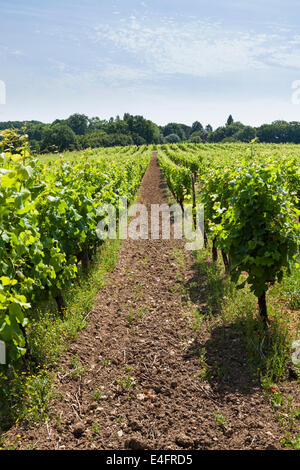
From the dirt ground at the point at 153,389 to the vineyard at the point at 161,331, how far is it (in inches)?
0.5

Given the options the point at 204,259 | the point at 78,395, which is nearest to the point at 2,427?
the point at 78,395

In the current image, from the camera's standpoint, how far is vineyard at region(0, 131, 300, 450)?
9.29 feet

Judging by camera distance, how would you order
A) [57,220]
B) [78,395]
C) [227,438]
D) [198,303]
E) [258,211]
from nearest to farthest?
1. [227,438]
2. [78,395]
3. [258,211]
4. [57,220]
5. [198,303]

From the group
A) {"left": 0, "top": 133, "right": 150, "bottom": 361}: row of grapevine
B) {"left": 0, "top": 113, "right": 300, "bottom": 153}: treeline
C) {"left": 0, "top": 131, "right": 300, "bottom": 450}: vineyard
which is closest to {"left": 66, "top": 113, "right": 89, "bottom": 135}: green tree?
{"left": 0, "top": 113, "right": 300, "bottom": 153}: treeline

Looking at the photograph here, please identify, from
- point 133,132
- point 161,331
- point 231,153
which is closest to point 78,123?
point 133,132

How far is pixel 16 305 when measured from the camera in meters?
2.55

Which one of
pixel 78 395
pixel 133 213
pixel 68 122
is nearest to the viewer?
pixel 78 395

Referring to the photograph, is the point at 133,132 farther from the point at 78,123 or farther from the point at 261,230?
the point at 261,230

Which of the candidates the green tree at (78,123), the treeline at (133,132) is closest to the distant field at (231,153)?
the treeline at (133,132)

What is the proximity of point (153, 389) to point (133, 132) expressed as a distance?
10446 cm

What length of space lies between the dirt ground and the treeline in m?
51.1
